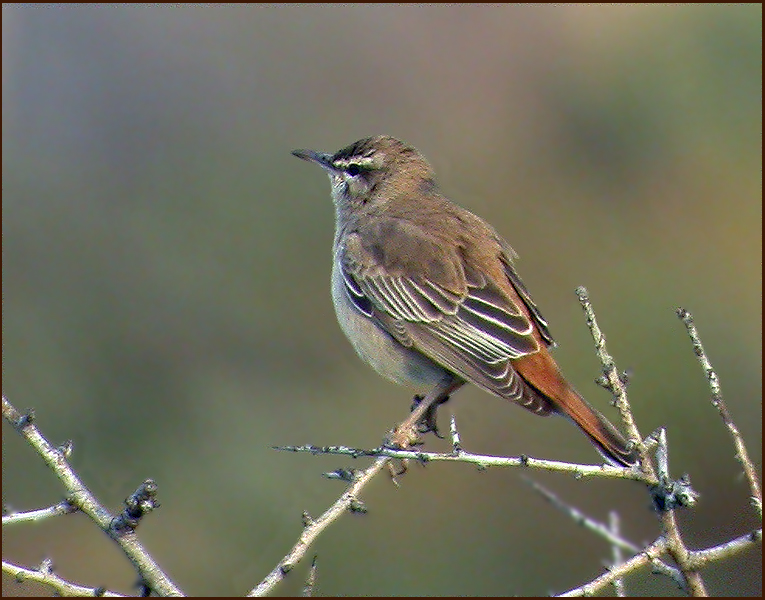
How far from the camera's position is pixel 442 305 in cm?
607

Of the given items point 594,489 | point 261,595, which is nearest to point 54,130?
point 594,489

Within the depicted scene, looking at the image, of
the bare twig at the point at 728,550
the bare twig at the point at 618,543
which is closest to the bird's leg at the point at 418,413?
the bare twig at the point at 618,543

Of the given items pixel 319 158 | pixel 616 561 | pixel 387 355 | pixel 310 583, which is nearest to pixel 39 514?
pixel 310 583

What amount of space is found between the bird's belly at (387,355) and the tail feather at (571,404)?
2.14 ft

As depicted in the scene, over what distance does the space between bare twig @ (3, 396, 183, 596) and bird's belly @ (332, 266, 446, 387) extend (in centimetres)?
268

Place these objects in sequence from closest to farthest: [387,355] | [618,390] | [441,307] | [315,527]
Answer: [618,390], [315,527], [441,307], [387,355]

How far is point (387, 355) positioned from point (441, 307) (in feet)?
1.54

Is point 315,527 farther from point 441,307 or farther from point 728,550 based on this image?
point 441,307

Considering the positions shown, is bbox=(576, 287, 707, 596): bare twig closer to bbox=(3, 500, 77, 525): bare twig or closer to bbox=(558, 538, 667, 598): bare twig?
bbox=(558, 538, 667, 598): bare twig

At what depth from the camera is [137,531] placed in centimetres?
371

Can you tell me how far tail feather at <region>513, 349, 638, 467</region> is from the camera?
16.5 feet

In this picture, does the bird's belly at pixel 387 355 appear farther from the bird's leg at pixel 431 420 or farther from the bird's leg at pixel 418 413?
the bird's leg at pixel 431 420

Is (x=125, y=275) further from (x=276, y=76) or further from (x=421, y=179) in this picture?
(x=421, y=179)

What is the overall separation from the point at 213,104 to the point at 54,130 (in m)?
2.17
